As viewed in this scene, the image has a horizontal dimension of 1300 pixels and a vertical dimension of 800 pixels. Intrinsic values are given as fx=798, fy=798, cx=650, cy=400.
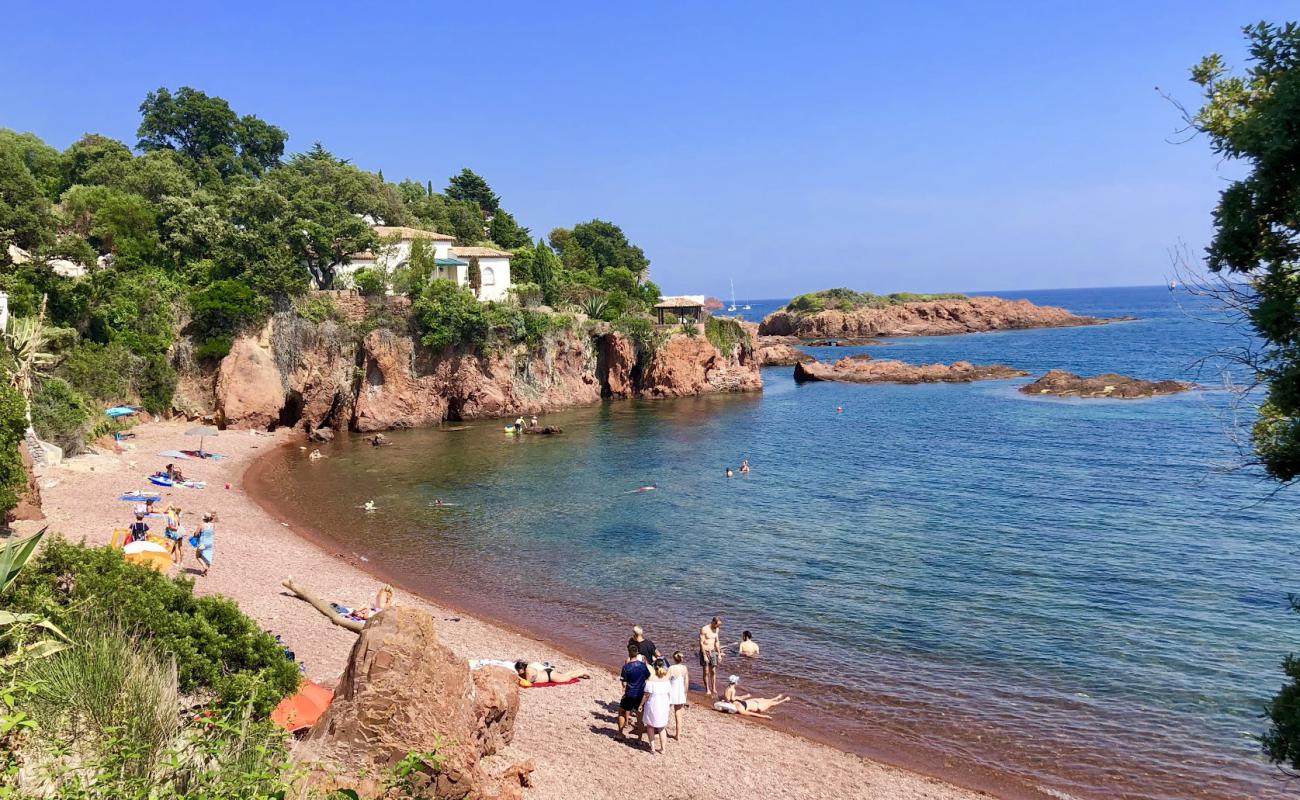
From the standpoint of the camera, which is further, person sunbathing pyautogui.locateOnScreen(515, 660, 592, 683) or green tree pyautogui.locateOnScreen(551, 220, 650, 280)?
green tree pyautogui.locateOnScreen(551, 220, 650, 280)

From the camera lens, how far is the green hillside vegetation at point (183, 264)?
113ft

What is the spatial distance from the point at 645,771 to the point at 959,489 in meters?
22.5

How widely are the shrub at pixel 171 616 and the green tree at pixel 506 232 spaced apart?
69770 mm

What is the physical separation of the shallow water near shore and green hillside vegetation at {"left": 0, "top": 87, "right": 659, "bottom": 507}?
7944 mm

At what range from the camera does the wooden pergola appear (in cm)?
6675

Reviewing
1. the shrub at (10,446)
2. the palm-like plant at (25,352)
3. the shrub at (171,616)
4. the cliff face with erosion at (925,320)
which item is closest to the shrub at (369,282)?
the palm-like plant at (25,352)

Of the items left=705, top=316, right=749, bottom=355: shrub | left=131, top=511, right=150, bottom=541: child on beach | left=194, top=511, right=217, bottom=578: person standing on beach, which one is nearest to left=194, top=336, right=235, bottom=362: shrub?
left=194, top=511, right=217, bottom=578: person standing on beach

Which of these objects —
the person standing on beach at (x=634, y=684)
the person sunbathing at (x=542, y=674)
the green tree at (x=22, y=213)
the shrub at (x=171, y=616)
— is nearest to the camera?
the shrub at (x=171, y=616)

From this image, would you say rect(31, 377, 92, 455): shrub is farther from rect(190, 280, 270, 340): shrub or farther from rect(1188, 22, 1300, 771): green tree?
rect(1188, 22, 1300, 771): green tree

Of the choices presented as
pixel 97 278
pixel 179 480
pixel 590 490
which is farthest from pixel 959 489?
pixel 97 278

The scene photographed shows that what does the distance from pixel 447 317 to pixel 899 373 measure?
41323 mm

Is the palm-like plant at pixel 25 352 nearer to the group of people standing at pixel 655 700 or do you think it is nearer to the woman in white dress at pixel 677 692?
the group of people standing at pixel 655 700

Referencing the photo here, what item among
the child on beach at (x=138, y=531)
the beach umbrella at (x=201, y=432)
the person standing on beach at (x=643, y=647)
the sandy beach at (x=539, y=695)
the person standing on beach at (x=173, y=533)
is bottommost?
the sandy beach at (x=539, y=695)

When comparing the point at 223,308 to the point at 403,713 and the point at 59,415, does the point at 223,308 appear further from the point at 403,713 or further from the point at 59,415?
the point at 403,713
